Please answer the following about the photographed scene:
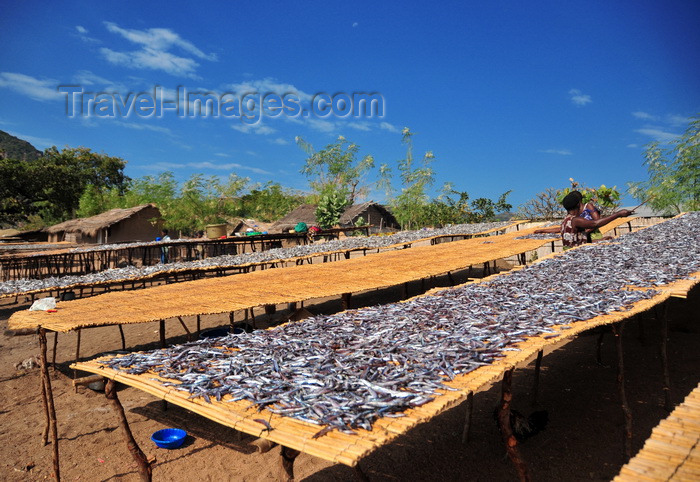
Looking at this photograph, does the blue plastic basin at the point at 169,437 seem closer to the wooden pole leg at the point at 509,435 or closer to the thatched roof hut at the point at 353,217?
the wooden pole leg at the point at 509,435

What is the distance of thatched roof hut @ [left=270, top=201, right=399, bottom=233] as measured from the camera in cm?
3772

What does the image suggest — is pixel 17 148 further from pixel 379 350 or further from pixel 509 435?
pixel 509 435

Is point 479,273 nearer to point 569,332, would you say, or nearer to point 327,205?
point 569,332

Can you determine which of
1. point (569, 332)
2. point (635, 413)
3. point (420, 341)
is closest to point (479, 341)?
point (420, 341)

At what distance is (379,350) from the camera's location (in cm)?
344

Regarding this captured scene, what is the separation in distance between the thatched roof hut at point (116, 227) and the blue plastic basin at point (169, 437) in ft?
84.6

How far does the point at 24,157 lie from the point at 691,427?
7967 cm

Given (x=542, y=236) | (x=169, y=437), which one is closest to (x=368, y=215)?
(x=542, y=236)

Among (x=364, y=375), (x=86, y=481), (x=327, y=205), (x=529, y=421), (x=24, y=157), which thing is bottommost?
(x=86, y=481)

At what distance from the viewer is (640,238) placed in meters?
10.2

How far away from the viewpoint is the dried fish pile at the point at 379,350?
2.66 m

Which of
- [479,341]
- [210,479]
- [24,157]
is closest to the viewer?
[479,341]

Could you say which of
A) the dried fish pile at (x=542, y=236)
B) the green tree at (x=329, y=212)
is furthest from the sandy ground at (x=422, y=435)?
the green tree at (x=329, y=212)

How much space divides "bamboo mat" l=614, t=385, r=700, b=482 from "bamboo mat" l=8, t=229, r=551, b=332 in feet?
16.5
